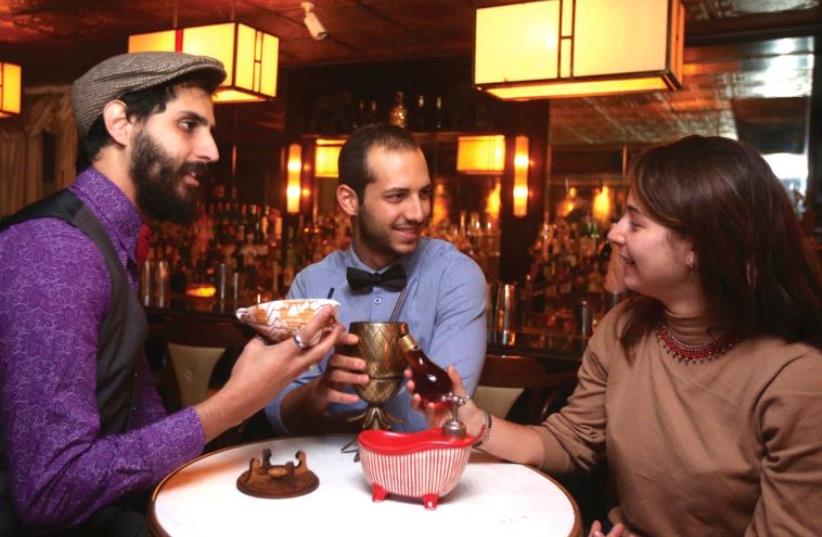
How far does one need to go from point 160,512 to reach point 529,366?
1895 millimetres

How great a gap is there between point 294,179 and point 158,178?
6113 millimetres

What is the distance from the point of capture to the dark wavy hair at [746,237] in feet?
5.24

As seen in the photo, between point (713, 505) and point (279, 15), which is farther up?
point (279, 15)

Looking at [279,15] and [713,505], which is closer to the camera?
[713,505]

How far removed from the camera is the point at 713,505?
5.41 ft

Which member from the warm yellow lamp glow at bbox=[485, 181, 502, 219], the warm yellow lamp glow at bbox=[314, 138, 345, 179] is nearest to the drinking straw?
the warm yellow lamp glow at bbox=[485, 181, 502, 219]

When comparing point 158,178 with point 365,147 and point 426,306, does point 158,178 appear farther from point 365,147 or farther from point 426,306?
point 426,306

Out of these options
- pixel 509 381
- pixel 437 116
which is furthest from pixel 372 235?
pixel 437 116

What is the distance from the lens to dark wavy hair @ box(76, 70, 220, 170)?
168 cm

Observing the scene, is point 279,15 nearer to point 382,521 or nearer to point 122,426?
point 122,426

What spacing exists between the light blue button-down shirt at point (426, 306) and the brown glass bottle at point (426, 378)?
20.4 inches

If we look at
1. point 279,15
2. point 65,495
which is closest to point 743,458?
point 65,495

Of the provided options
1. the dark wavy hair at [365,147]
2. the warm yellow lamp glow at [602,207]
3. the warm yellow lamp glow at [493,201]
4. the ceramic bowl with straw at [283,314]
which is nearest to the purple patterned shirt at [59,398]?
the ceramic bowl with straw at [283,314]

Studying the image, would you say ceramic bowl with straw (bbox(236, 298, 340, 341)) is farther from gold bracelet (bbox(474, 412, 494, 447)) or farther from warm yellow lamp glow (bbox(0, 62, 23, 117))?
warm yellow lamp glow (bbox(0, 62, 23, 117))
